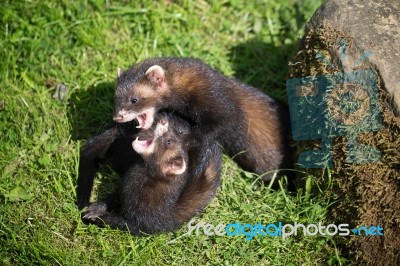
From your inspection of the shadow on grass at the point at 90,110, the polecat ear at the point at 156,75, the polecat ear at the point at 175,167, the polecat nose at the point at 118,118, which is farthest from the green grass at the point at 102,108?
the polecat ear at the point at 156,75

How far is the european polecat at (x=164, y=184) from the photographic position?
5105 millimetres

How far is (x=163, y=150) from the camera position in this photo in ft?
16.8

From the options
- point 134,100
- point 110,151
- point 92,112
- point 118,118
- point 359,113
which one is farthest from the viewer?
point 92,112

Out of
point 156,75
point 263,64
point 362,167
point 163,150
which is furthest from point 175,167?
point 263,64

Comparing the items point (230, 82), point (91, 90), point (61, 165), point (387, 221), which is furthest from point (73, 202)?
point (387, 221)

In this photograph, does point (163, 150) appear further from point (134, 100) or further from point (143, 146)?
point (134, 100)

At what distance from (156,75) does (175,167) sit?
0.99 m

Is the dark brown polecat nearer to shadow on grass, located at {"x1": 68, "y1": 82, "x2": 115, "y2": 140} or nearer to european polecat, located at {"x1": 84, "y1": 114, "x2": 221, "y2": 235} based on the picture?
european polecat, located at {"x1": 84, "y1": 114, "x2": 221, "y2": 235}

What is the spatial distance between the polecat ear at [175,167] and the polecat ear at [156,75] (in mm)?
861

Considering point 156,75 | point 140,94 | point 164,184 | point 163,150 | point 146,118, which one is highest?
point 156,75

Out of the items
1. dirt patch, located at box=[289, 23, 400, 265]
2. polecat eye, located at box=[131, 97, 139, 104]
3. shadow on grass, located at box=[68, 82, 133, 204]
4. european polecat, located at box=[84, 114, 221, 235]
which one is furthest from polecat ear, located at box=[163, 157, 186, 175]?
dirt patch, located at box=[289, 23, 400, 265]

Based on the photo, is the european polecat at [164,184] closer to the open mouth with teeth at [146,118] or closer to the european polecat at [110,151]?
the open mouth with teeth at [146,118]

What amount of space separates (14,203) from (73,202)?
610 millimetres

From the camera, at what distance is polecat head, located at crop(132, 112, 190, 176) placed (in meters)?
5.08
